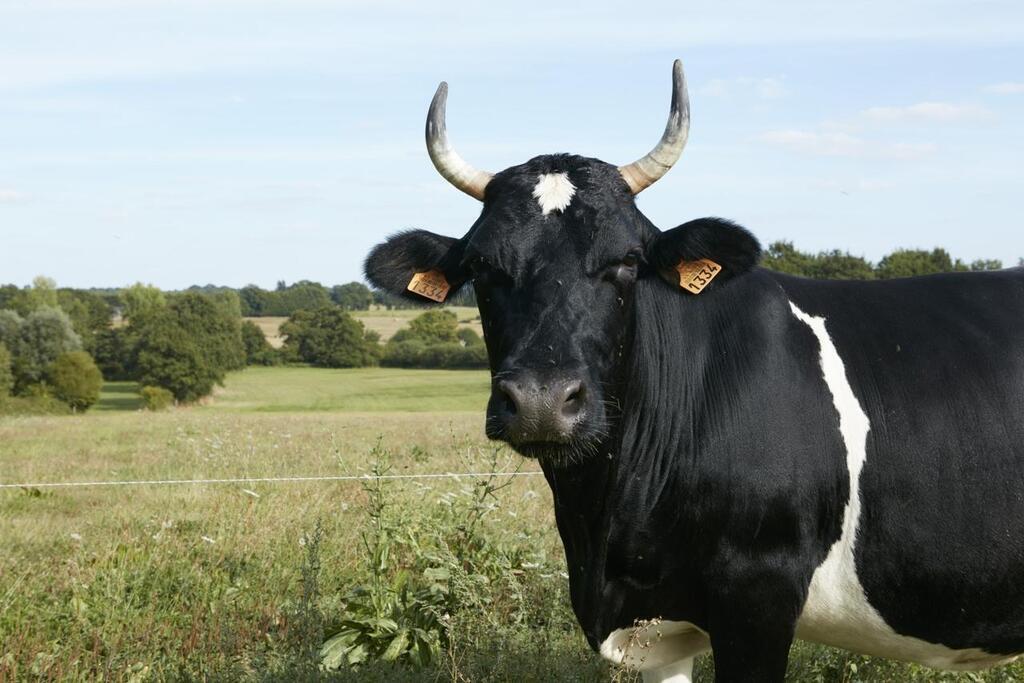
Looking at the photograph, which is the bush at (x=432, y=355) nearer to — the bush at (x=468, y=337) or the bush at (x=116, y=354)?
the bush at (x=468, y=337)

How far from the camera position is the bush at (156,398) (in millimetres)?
62844

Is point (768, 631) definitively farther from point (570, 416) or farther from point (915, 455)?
point (570, 416)

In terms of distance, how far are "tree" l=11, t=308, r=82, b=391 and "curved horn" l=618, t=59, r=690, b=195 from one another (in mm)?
65413

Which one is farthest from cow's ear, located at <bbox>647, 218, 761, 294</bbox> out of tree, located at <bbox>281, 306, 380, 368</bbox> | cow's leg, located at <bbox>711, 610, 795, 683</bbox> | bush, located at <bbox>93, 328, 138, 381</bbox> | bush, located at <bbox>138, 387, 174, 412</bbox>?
bush, located at <bbox>93, 328, 138, 381</bbox>

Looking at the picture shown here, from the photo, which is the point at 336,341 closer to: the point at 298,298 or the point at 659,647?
the point at 298,298

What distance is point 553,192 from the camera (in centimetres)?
418

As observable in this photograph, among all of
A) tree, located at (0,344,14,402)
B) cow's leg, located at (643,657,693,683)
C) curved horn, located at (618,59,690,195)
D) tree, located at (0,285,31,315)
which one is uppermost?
tree, located at (0,285,31,315)

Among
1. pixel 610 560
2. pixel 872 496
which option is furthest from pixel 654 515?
pixel 872 496

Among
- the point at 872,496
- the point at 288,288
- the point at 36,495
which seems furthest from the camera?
the point at 288,288

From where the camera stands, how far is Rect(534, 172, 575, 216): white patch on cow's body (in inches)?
163

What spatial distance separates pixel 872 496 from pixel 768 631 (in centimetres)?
70

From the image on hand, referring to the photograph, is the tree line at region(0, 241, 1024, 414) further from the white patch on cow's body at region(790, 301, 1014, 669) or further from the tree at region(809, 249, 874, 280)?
the white patch on cow's body at region(790, 301, 1014, 669)

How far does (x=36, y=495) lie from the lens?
9555 mm

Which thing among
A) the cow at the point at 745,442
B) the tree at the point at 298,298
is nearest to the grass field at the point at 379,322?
the tree at the point at 298,298
